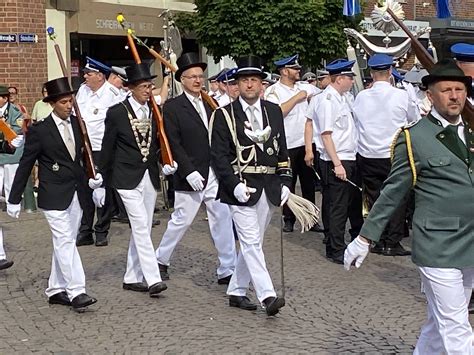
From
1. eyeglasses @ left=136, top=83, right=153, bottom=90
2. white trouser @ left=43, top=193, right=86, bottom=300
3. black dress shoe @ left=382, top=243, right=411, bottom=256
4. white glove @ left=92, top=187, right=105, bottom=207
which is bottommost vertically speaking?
black dress shoe @ left=382, top=243, right=411, bottom=256

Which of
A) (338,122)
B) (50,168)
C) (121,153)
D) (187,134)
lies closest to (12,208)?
(50,168)

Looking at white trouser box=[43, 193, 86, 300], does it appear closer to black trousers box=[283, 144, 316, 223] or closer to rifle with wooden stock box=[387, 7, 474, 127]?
rifle with wooden stock box=[387, 7, 474, 127]

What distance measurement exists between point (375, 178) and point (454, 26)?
1968 cm

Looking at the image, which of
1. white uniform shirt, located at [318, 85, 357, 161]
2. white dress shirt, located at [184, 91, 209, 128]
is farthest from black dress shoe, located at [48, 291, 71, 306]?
white uniform shirt, located at [318, 85, 357, 161]

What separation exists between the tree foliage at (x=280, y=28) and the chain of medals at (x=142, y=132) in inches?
371

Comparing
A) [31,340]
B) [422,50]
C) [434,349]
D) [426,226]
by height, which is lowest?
[31,340]

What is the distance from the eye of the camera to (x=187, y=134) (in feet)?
26.2

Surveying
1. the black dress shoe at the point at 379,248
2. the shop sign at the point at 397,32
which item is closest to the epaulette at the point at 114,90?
the black dress shoe at the point at 379,248

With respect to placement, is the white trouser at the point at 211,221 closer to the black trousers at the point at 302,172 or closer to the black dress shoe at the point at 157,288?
the black dress shoe at the point at 157,288

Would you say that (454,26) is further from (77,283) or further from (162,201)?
(77,283)

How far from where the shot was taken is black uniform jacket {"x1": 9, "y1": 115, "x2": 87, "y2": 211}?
7184mm

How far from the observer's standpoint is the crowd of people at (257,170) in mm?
4702

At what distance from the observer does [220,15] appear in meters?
17.3

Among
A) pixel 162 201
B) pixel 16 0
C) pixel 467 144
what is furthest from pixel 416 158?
pixel 16 0
